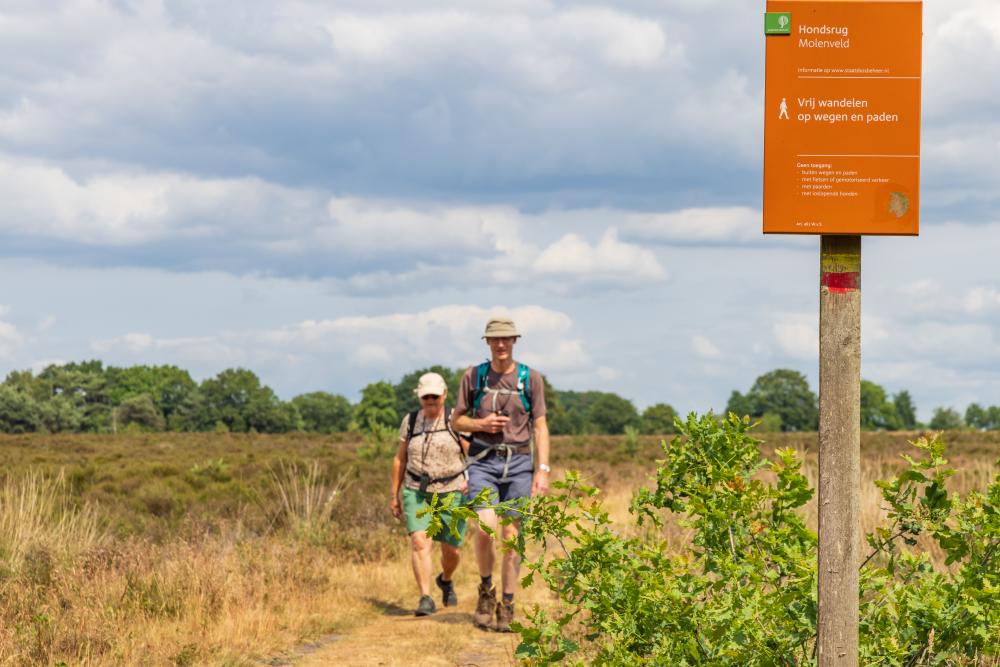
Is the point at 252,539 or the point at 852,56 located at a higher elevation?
the point at 852,56

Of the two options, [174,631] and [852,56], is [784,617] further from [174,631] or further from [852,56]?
[174,631]

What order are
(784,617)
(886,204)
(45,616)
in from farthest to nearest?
(45,616) < (784,617) < (886,204)

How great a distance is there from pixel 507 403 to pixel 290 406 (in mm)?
100912

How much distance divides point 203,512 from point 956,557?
1186cm

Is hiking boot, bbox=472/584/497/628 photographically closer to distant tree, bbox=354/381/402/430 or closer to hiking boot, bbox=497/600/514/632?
hiking boot, bbox=497/600/514/632

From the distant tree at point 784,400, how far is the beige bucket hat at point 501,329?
10653cm

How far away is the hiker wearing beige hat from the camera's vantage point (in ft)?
25.6

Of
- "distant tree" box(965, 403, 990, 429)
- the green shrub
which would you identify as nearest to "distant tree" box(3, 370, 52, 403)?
the green shrub

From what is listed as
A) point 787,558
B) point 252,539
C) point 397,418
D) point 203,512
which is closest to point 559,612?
point 787,558

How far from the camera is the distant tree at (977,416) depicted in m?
130

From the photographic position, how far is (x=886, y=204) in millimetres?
4203

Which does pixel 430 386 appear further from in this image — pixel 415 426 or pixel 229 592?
pixel 229 592

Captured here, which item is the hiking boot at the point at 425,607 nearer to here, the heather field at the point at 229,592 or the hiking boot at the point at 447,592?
the heather field at the point at 229,592

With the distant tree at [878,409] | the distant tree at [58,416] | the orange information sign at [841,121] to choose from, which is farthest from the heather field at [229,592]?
the distant tree at [878,409]
